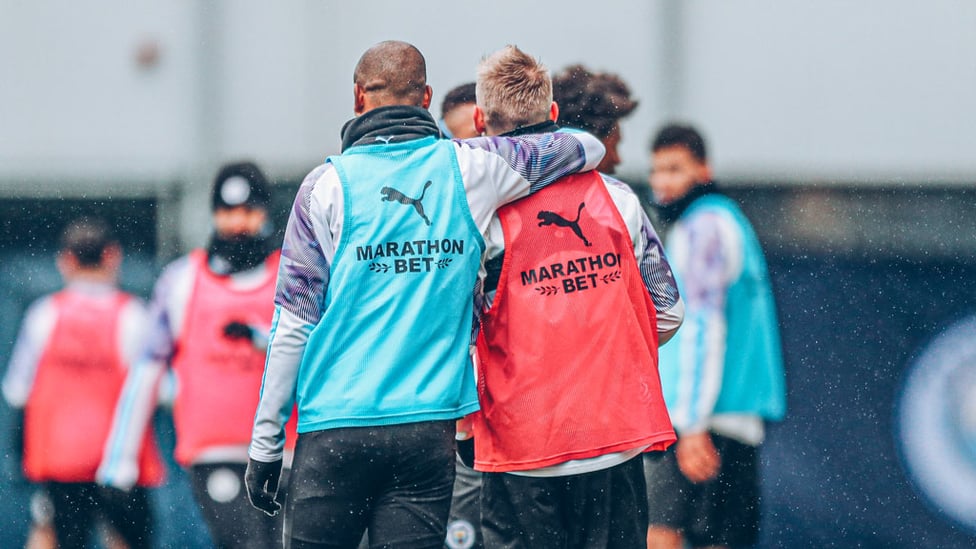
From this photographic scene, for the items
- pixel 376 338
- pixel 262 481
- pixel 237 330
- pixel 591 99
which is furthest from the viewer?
pixel 237 330

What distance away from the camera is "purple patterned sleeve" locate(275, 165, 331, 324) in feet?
8.08

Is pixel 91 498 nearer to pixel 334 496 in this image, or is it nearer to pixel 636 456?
pixel 334 496

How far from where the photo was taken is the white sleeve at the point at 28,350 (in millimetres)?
4266

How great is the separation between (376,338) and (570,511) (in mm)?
651

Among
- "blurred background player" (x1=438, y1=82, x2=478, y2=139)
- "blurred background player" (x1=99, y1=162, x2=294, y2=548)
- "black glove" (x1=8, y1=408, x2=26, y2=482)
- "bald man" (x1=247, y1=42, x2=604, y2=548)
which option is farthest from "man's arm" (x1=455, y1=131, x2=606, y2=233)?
"black glove" (x1=8, y1=408, x2=26, y2=482)

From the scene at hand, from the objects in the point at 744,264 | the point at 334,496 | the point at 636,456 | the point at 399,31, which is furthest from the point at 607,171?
the point at 334,496

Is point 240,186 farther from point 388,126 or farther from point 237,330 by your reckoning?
point 388,126

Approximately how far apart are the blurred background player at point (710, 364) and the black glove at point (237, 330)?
154cm

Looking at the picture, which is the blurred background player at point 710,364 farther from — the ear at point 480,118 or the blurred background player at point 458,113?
the ear at point 480,118

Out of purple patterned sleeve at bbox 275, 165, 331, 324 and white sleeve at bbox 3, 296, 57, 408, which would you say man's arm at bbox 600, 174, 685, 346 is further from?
white sleeve at bbox 3, 296, 57, 408

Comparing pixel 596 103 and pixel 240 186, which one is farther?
pixel 240 186

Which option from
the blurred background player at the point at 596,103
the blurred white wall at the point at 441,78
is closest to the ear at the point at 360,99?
the blurred background player at the point at 596,103

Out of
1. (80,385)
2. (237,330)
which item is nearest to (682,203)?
(237,330)

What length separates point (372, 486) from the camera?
248 cm
